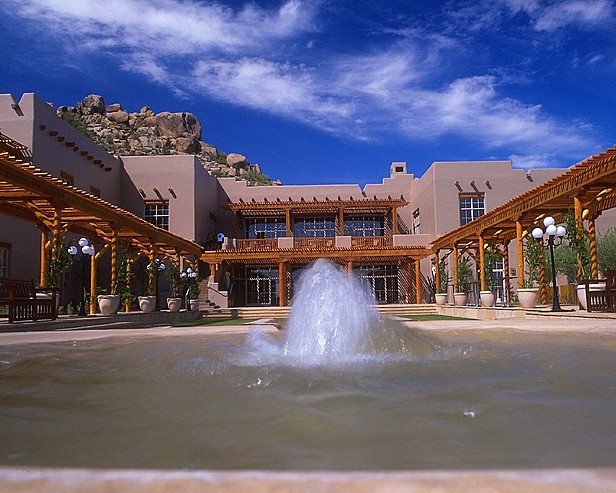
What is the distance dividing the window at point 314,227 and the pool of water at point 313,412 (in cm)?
2537

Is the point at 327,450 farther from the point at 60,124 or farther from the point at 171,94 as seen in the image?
the point at 171,94

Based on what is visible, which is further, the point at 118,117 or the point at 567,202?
the point at 118,117

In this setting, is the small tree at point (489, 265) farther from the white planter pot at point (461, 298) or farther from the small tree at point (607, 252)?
the small tree at point (607, 252)

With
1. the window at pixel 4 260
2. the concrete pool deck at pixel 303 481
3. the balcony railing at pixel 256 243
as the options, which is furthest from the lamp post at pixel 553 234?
the window at pixel 4 260

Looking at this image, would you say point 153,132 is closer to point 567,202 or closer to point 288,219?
point 288,219

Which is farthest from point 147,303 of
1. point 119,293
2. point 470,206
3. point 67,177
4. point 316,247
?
point 470,206

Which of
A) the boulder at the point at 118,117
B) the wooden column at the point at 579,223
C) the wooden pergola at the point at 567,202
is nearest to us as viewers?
the wooden pergola at the point at 567,202

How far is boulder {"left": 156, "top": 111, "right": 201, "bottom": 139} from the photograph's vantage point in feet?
207

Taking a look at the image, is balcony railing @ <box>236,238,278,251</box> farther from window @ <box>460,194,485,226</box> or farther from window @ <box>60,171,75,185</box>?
window @ <box>460,194,485,226</box>

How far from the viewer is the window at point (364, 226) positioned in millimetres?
31172

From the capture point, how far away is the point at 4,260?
1722cm

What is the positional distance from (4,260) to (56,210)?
646cm

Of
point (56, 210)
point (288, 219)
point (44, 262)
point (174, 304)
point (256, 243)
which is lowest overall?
point (174, 304)

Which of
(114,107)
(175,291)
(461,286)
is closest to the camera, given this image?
(175,291)
